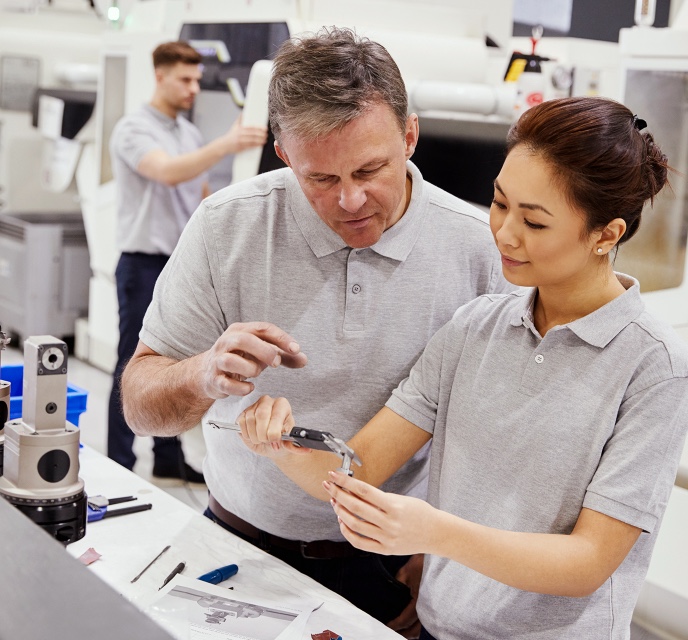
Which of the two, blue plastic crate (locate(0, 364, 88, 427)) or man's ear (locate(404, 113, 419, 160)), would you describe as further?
blue plastic crate (locate(0, 364, 88, 427))

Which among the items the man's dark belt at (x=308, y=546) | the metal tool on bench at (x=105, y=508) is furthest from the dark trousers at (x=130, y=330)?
the man's dark belt at (x=308, y=546)

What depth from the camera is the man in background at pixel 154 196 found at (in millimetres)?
3604

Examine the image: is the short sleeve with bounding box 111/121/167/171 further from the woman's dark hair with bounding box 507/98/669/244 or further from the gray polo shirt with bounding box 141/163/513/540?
the woman's dark hair with bounding box 507/98/669/244

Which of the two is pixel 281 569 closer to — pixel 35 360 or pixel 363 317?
pixel 363 317

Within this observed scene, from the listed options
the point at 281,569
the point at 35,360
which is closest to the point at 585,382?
the point at 281,569

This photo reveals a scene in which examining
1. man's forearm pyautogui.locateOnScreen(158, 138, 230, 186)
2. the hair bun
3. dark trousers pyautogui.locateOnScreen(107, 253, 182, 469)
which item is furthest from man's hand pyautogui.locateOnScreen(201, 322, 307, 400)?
dark trousers pyautogui.locateOnScreen(107, 253, 182, 469)

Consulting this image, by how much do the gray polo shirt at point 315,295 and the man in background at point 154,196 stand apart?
82.2 inches

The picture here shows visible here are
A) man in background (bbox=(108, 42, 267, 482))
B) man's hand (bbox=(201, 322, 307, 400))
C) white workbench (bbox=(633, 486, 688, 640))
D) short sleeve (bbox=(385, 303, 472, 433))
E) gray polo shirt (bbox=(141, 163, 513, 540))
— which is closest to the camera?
man's hand (bbox=(201, 322, 307, 400))

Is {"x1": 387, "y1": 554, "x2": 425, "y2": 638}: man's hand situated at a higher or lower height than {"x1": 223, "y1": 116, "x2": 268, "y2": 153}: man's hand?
lower

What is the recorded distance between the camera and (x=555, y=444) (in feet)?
4.02

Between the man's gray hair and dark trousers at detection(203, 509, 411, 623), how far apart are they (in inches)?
28.1

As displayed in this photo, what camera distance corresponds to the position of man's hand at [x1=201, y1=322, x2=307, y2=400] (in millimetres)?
1248

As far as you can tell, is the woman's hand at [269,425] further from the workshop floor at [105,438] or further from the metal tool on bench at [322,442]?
the workshop floor at [105,438]

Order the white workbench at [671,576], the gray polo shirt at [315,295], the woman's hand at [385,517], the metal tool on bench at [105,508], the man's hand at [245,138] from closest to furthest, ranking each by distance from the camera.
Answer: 1. the woman's hand at [385,517]
2. the gray polo shirt at [315,295]
3. the metal tool on bench at [105,508]
4. the white workbench at [671,576]
5. the man's hand at [245,138]
